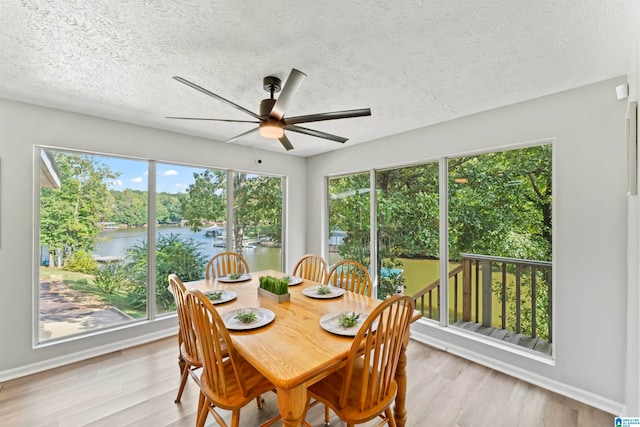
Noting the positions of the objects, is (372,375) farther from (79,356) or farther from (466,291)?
→ (79,356)

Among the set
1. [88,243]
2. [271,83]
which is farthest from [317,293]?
[88,243]

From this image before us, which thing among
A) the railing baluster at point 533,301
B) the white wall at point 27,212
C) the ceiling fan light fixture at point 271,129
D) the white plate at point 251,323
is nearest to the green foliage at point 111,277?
the white wall at point 27,212

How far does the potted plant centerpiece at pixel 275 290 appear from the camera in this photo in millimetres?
2148

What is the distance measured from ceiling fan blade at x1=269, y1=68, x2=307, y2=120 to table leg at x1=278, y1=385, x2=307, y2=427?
1.56 m

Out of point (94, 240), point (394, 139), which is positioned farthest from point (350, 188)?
point (94, 240)

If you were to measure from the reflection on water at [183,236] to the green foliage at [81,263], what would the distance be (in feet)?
0.31

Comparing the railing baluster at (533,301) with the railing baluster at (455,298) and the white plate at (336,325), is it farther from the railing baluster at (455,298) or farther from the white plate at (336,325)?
the white plate at (336,325)

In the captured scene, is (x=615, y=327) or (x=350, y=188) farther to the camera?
(x=350, y=188)

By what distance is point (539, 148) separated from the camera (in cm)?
252

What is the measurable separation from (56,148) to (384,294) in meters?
4.03

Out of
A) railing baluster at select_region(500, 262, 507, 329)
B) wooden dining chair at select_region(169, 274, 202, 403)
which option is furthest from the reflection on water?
railing baluster at select_region(500, 262, 507, 329)

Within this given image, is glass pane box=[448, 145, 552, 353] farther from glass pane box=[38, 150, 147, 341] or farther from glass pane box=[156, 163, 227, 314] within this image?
glass pane box=[38, 150, 147, 341]

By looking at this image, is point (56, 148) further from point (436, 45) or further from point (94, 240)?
point (436, 45)

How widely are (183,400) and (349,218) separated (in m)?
2.98
